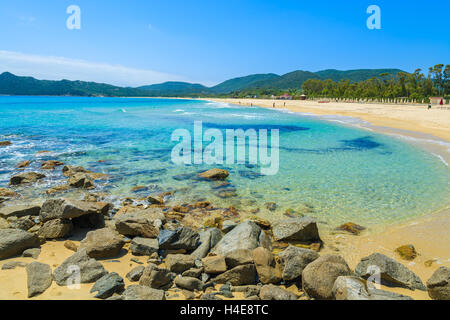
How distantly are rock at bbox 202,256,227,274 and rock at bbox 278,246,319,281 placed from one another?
1.17 meters

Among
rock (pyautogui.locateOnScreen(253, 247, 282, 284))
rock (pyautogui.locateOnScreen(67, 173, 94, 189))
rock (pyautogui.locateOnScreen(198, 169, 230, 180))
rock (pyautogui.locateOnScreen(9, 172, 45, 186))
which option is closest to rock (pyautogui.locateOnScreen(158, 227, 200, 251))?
rock (pyautogui.locateOnScreen(253, 247, 282, 284))

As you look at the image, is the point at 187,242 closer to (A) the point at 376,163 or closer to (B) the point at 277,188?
(B) the point at 277,188

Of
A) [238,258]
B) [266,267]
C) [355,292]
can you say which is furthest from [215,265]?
[355,292]

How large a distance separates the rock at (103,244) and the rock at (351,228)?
5941mm

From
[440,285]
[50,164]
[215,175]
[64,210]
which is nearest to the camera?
[440,285]

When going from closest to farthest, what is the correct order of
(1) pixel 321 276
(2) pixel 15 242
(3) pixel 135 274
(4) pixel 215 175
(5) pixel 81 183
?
1. (1) pixel 321 276
2. (3) pixel 135 274
3. (2) pixel 15 242
4. (5) pixel 81 183
5. (4) pixel 215 175

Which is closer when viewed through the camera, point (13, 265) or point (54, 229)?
point (13, 265)

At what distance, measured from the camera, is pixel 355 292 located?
371 centimetres

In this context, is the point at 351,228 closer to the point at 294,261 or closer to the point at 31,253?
the point at 294,261

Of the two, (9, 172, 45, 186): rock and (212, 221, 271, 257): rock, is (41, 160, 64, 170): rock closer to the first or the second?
(9, 172, 45, 186): rock

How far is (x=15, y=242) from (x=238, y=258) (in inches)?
189

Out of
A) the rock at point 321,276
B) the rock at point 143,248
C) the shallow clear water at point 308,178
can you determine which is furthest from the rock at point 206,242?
the shallow clear water at point 308,178

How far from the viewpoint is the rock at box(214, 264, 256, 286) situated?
4.68 metres
